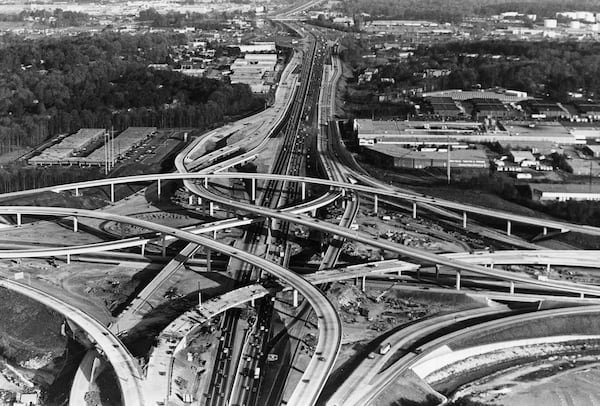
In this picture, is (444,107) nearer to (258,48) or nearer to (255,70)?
(255,70)

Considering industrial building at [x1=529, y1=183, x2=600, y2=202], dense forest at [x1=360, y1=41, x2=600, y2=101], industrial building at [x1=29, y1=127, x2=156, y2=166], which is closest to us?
industrial building at [x1=529, y1=183, x2=600, y2=202]

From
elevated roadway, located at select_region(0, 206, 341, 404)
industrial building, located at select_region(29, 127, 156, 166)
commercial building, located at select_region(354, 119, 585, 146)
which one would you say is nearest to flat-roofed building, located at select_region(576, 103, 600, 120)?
commercial building, located at select_region(354, 119, 585, 146)

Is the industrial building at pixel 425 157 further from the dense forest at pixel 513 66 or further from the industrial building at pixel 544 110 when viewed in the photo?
the dense forest at pixel 513 66

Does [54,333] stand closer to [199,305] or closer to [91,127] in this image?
[199,305]

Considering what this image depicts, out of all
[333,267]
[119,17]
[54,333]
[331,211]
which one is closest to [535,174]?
[331,211]

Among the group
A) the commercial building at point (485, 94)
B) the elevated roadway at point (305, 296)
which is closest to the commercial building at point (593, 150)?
the commercial building at point (485, 94)

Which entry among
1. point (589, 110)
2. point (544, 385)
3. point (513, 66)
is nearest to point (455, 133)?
point (589, 110)

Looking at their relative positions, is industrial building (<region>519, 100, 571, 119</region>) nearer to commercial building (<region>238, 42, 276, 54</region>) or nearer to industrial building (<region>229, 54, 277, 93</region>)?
industrial building (<region>229, 54, 277, 93</region>)
